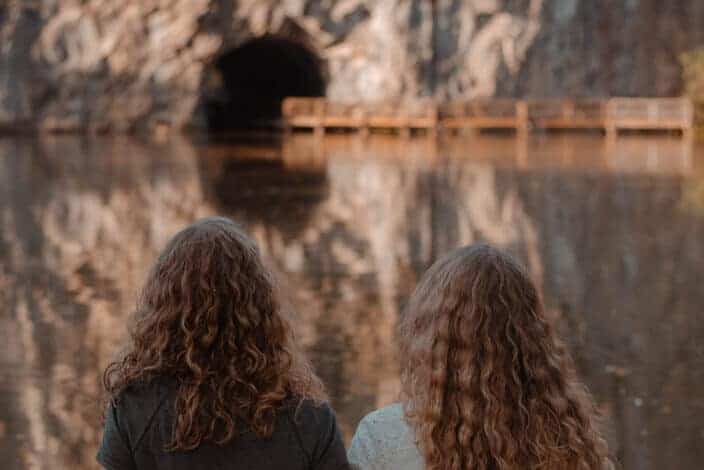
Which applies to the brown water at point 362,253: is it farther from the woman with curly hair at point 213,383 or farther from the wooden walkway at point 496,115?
the wooden walkway at point 496,115

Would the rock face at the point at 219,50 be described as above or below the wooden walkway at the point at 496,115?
above

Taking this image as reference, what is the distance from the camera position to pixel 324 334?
412 inches

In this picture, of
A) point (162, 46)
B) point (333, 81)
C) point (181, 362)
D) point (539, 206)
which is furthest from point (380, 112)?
point (181, 362)

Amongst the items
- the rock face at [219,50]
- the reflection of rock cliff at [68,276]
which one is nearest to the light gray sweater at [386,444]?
the reflection of rock cliff at [68,276]

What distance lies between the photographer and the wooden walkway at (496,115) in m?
38.5

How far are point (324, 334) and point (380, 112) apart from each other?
94.7 ft

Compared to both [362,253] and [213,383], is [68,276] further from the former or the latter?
[213,383]

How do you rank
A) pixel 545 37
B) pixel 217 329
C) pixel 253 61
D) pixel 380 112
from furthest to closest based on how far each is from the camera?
1. pixel 253 61
2. pixel 545 37
3. pixel 380 112
4. pixel 217 329

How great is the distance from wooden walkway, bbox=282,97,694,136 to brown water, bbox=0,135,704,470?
8410 mm

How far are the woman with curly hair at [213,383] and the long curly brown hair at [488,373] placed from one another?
256 mm

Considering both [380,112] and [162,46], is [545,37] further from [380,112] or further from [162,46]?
[162,46]

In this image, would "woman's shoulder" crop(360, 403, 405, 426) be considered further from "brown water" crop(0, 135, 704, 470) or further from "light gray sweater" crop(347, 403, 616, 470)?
"brown water" crop(0, 135, 704, 470)

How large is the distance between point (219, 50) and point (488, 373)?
3752cm

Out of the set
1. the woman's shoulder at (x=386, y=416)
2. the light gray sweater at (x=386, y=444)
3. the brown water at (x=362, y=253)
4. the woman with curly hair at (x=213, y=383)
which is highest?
the woman with curly hair at (x=213, y=383)
